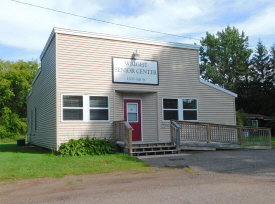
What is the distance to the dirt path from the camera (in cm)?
547

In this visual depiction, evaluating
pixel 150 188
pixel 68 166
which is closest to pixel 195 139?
pixel 68 166

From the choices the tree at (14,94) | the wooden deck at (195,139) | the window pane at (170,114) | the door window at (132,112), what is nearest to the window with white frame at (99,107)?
the wooden deck at (195,139)

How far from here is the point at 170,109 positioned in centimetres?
1450

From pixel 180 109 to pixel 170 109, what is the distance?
1.80 ft

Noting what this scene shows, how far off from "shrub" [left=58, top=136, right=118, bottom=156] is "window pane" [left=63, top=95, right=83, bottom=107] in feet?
5.05

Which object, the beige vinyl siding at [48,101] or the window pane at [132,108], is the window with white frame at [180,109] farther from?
the beige vinyl siding at [48,101]

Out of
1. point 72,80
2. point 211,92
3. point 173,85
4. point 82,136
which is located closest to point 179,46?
point 173,85

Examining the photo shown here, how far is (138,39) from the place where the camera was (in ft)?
45.4

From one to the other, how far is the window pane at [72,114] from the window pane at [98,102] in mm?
654

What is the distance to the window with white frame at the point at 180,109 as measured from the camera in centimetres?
1444

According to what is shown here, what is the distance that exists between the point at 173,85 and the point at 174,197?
31.3ft

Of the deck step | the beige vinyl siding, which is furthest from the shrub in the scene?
the deck step

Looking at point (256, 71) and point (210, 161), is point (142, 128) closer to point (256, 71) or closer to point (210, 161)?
point (210, 161)

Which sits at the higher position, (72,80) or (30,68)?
(30,68)
